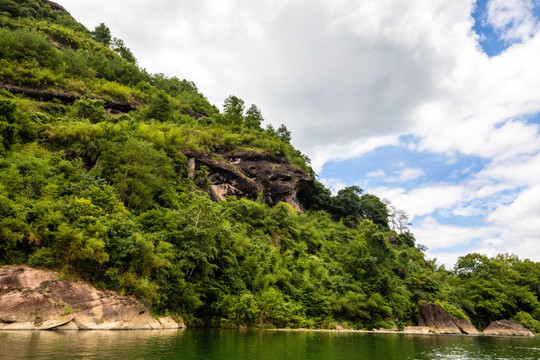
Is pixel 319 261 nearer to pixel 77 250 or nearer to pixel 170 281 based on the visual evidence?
pixel 170 281

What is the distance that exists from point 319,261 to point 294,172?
2060cm

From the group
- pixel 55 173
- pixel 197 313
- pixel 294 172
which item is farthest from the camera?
pixel 294 172

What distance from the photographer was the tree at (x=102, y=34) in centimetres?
7735

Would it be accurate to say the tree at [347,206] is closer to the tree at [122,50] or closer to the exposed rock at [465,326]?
the exposed rock at [465,326]

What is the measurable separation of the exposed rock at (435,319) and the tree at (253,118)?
39.4 m

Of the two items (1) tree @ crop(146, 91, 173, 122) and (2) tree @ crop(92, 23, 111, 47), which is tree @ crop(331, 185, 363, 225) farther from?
(2) tree @ crop(92, 23, 111, 47)

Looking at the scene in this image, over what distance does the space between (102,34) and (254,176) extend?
5853cm

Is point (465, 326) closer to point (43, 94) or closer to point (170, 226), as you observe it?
point (170, 226)

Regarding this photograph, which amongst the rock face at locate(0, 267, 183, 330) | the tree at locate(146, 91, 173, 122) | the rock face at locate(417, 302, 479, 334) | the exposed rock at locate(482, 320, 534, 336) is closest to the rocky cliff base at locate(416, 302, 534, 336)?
the rock face at locate(417, 302, 479, 334)

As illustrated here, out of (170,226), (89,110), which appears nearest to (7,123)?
(89,110)

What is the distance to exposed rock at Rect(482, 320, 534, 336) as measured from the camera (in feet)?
153

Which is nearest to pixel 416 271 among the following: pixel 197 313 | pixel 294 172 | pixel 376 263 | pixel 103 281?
pixel 376 263

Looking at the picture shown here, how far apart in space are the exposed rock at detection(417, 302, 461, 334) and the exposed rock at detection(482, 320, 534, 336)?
1024 cm

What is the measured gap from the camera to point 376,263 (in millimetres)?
40219
